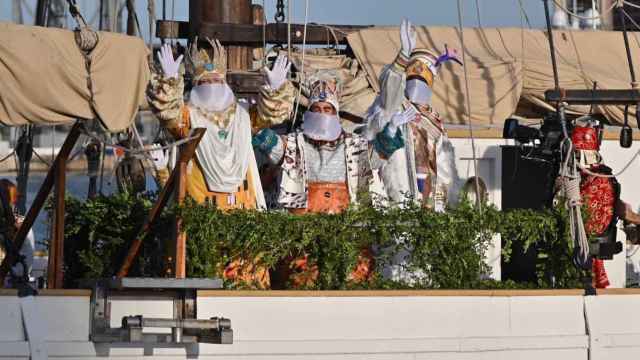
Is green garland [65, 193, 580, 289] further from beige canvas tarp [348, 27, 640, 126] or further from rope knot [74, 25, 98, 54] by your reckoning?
beige canvas tarp [348, 27, 640, 126]

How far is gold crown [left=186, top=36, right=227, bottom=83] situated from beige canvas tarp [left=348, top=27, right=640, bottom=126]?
2963 millimetres

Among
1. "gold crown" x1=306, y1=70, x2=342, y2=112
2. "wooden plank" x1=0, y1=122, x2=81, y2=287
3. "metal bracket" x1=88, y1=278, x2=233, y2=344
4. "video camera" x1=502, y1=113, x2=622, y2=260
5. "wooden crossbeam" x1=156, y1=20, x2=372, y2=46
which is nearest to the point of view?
"metal bracket" x1=88, y1=278, x2=233, y2=344

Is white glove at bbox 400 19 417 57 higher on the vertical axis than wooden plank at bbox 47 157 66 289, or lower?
higher

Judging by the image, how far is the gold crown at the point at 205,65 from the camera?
1022 centimetres

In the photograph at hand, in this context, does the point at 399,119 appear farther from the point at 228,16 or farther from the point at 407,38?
the point at 228,16

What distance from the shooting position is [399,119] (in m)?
10.6

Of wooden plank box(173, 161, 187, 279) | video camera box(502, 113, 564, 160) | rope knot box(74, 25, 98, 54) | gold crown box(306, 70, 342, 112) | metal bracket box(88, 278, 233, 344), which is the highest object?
rope knot box(74, 25, 98, 54)

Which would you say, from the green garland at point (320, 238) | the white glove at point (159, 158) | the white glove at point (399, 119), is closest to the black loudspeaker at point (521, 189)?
the white glove at point (399, 119)

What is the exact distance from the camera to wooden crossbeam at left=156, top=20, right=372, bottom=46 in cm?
1188

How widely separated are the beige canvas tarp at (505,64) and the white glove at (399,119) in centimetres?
247

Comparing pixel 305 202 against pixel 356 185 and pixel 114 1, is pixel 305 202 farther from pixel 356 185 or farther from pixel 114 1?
pixel 114 1

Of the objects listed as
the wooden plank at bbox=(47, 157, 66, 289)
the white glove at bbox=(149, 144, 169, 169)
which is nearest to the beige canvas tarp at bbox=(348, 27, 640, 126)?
the white glove at bbox=(149, 144, 169, 169)

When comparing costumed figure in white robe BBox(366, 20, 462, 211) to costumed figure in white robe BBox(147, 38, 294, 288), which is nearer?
costumed figure in white robe BBox(147, 38, 294, 288)

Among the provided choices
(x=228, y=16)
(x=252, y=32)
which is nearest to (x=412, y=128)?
(x=252, y=32)
